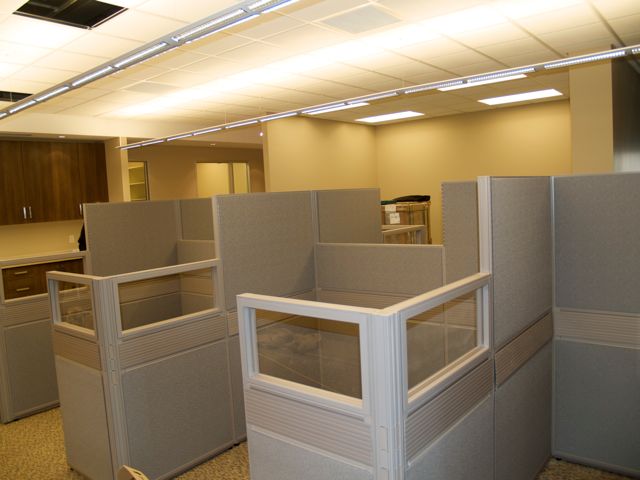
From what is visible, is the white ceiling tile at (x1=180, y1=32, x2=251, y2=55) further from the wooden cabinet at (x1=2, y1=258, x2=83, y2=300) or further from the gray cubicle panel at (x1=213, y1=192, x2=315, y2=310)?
the wooden cabinet at (x1=2, y1=258, x2=83, y2=300)

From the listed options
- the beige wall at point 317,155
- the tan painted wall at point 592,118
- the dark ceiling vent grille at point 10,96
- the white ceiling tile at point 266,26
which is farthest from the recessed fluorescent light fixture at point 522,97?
the dark ceiling vent grille at point 10,96

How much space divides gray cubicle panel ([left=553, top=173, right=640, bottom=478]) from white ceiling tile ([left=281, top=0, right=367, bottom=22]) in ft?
6.63

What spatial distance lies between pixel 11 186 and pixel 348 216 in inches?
229

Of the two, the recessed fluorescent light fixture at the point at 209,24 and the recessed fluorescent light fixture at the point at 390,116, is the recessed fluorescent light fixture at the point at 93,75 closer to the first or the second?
the recessed fluorescent light fixture at the point at 209,24

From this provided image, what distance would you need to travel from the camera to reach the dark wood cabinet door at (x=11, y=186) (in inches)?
289

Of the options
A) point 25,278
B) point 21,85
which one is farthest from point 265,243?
point 25,278

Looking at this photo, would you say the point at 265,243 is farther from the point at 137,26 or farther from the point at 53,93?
the point at 53,93

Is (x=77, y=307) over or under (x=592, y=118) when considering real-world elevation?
under

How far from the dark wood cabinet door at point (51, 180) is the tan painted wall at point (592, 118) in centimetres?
708

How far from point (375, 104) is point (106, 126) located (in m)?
4.14

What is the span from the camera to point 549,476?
272 centimetres

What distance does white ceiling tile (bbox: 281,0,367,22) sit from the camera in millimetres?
3693

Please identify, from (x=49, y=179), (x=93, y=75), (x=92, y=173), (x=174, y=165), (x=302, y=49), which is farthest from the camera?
(x=174, y=165)

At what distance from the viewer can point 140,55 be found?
3609 mm
